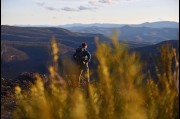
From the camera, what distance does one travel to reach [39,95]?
3.70 meters

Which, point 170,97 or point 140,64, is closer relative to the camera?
point 140,64

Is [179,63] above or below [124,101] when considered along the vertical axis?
above

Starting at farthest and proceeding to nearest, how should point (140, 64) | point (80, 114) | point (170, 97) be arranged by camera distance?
1. point (170, 97)
2. point (140, 64)
3. point (80, 114)

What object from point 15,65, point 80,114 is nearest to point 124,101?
point 80,114

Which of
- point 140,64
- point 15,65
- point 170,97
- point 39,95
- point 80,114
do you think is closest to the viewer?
point 80,114

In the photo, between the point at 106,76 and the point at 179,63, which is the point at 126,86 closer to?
the point at 106,76

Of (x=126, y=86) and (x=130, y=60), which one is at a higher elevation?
(x=130, y=60)

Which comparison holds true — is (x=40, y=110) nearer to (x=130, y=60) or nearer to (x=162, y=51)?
(x=130, y=60)

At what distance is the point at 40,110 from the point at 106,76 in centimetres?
69

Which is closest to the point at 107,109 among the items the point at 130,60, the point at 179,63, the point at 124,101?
the point at 124,101

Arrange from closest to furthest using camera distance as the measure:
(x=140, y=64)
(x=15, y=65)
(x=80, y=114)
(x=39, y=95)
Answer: (x=80, y=114) < (x=140, y=64) < (x=39, y=95) < (x=15, y=65)

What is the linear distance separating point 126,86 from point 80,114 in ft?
2.28

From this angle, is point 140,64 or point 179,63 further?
point 179,63

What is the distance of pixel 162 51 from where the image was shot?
3.75 m
